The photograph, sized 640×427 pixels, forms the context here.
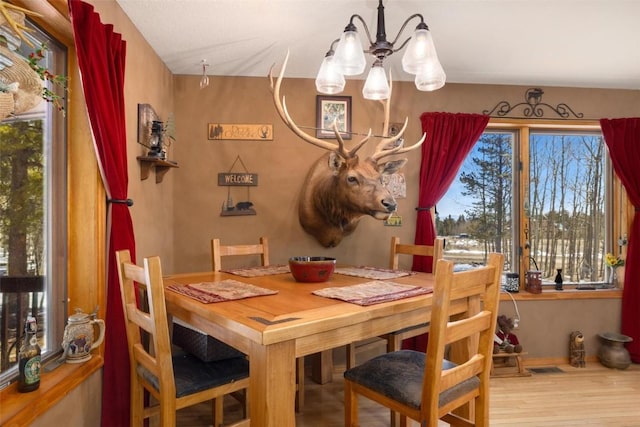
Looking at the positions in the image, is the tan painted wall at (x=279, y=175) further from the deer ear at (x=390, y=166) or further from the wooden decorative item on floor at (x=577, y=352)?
the deer ear at (x=390, y=166)

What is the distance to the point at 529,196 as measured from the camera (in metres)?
3.46

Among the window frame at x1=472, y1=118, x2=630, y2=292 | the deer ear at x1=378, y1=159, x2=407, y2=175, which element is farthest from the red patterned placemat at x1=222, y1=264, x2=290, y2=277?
the window frame at x1=472, y1=118, x2=630, y2=292

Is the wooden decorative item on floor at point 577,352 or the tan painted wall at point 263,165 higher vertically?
the tan painted wall at point 263,165

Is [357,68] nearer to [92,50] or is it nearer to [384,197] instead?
[384,197]

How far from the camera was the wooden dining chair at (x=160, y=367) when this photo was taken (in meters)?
1.43

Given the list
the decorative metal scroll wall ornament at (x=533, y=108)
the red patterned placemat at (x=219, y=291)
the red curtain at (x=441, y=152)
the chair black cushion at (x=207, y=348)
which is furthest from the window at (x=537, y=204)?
the chair black cushion at (x=207, y=348)

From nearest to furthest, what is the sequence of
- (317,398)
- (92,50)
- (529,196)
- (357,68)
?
(92,50) → (357,68) → (317,398) → (529,196)

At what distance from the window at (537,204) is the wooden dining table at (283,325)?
6.00 feet

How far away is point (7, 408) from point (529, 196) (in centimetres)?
383

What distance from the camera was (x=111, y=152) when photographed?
1794 mm

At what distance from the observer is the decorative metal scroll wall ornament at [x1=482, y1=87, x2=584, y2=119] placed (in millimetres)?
3359

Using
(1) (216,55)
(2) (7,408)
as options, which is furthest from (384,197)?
(2) (7,408)

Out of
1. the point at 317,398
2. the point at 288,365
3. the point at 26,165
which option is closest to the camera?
the point at 288,365

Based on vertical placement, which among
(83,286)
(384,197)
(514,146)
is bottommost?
(83,286)
